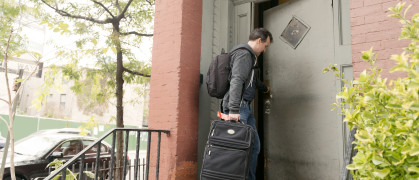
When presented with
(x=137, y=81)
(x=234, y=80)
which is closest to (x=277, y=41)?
(x=234, y=80)

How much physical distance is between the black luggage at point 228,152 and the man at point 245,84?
193 millimetres

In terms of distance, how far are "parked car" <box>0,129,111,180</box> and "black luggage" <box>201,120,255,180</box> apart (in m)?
4.77

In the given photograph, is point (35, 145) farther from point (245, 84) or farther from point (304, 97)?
point (304, 97)

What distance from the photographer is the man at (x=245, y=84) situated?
10.2ft

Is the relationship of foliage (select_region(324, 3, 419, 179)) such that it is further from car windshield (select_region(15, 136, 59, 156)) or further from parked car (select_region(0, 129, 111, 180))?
car windshield (select_region(15, 136, 59, 156))

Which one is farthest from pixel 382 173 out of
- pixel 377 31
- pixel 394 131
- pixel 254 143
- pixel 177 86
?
pixel 177 86

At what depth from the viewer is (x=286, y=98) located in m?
3.93

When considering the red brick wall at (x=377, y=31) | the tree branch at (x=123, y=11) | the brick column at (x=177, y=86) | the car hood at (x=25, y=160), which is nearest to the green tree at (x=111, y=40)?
the tree branch at (x=123, y=11)

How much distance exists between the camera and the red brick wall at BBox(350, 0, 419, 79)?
7.94 ft

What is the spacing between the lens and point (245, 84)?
10.8ft

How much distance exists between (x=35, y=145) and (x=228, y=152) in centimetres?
739

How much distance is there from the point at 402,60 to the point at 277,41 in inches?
120

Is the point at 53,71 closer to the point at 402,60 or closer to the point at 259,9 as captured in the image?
the point at 259,9

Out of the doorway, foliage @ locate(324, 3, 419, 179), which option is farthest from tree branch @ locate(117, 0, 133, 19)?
foliage @ locate(324, 3, 419, 179)
